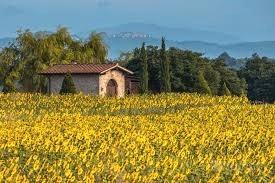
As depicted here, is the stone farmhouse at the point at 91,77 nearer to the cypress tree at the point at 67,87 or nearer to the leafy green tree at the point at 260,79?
the cypress tree at the point at 67,87

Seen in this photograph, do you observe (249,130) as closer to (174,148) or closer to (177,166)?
(174,148)

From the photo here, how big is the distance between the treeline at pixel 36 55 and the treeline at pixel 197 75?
7296mm

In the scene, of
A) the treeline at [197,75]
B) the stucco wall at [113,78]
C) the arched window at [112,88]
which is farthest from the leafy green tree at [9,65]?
the treeline at [197,75]

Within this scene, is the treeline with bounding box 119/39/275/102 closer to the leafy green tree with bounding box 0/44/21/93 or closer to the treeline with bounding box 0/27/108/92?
the treeline with bounding box 0/27/108/92

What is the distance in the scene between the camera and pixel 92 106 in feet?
121

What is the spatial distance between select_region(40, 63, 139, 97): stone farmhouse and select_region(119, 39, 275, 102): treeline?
559 cm

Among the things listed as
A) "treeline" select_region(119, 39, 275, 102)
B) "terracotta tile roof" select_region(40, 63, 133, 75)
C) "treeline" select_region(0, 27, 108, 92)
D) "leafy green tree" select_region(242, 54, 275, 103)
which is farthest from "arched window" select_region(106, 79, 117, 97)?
"leafy green tree" select_region(242, 54, 275, 103)

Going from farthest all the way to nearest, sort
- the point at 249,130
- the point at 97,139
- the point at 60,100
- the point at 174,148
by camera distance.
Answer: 1. the point at 60,100
2. the point at 249,130
3. the point at 97,139
4. the point at 174,148

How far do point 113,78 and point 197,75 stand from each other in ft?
47.4

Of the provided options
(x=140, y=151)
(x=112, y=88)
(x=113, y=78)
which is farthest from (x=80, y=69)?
(x=140, y=151)

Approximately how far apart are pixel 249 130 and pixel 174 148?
16.0 ft

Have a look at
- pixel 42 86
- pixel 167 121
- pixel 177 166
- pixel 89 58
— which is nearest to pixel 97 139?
pixel 177 166

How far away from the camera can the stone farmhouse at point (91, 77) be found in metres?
59.1

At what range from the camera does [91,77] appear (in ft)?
195
